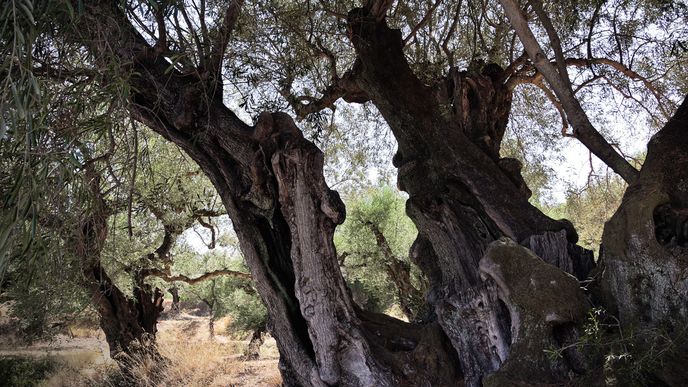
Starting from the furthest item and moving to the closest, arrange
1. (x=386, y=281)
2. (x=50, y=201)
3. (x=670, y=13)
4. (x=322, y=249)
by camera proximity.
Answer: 1. (x=386, y=281)
2. (x=670, y=13)
3. (x=322, y=249)
4. (x=50, y=201)

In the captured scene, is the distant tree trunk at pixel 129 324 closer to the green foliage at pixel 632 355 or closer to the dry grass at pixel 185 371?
the dry grass at pixel 185 371

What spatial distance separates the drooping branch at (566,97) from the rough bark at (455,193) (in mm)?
1117

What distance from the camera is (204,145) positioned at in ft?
20.8

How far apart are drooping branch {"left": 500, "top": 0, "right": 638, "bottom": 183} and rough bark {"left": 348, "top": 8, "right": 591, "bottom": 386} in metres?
1.12

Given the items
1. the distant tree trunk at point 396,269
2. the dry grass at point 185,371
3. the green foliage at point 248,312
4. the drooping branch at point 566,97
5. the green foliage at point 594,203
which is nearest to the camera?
the drooping branch at point 566,97

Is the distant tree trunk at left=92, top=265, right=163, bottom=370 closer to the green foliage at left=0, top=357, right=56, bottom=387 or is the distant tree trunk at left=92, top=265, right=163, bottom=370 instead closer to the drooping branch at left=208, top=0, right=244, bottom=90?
the green foliage at left=0, top=357, right=56, bottom=387

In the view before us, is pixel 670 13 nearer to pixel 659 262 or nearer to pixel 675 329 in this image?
pixel 659 262

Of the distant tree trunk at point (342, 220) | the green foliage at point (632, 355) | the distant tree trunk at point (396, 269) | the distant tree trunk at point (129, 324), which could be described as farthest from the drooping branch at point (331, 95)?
the distant tree trunk at point (396, 269)

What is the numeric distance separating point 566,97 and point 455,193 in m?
1.80

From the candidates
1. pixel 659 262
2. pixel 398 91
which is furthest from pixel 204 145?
pixel 659 262

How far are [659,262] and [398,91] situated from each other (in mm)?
3400

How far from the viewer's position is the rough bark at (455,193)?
5.59m

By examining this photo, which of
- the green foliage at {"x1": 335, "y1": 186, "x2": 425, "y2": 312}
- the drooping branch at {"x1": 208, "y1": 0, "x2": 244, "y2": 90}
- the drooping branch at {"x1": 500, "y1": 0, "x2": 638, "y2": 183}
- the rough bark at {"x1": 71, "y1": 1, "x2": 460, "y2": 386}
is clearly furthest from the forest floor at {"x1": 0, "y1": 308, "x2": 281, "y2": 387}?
the drooping branch at {"x1": 500, "y1": 0, "x2": 638, "y2": 183}

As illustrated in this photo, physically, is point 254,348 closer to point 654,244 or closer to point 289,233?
point 289,233
